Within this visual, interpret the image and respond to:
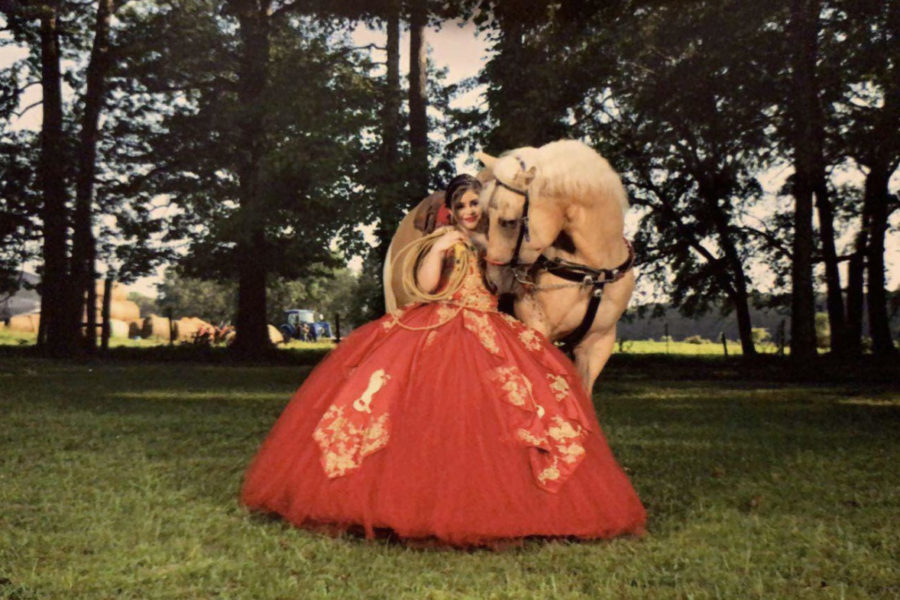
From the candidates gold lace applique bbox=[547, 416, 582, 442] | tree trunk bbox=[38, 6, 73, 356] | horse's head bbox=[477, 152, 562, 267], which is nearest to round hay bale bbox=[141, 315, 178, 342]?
tree trunk bbox=[38, 6, 73, 356]

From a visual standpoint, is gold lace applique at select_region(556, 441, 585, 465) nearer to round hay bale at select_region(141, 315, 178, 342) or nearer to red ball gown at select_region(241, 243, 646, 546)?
red ball gown at select_region(241, 243, 646, 546)

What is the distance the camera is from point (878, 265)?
2714cm

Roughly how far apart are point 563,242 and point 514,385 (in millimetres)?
1079

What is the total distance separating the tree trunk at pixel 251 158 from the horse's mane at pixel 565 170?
65.3 ft

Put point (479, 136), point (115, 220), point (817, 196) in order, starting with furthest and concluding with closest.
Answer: point (115, 220) → point (817, 196) → point (479, 136)

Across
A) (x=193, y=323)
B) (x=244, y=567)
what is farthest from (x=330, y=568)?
(x=193, y=323)

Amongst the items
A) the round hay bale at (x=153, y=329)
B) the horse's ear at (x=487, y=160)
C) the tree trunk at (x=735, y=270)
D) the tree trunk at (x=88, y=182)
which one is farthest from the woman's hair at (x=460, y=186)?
the round hay bale at (x=153, y=329)

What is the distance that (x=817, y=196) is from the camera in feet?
85.2

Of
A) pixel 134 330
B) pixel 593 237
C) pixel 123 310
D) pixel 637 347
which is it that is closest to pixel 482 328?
pixel 593 237

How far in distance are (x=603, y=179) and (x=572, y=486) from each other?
167 centimetres

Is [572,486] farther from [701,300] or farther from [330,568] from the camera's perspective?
[701,300]

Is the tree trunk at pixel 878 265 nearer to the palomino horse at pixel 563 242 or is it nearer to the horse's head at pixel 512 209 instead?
the palomino horse at pixel 563 242

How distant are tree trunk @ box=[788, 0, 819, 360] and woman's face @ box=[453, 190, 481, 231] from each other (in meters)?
13.5

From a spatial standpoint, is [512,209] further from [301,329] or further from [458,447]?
[301,329]
